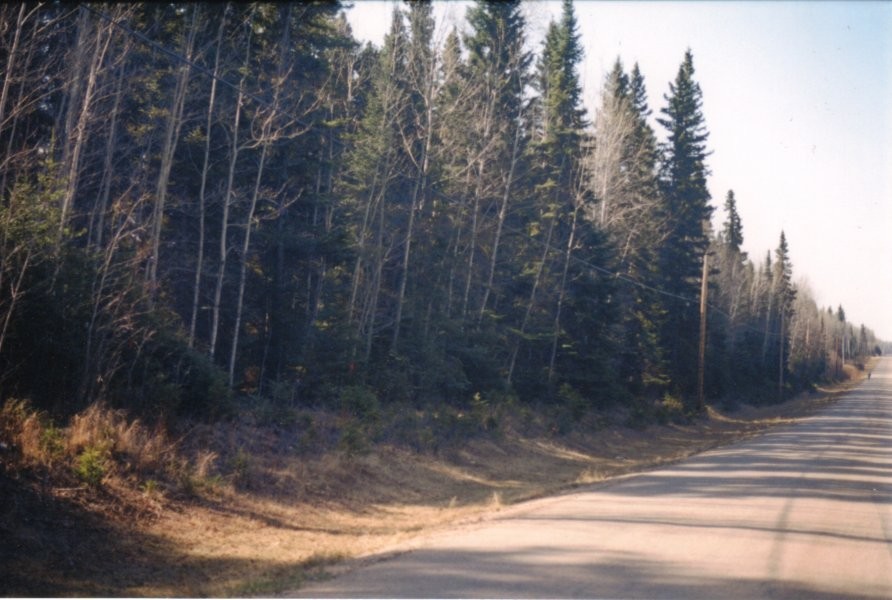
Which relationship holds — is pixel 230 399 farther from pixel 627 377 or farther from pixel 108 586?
pixel 627 377

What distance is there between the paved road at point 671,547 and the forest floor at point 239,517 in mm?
1218

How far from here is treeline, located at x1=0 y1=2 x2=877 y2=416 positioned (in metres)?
13.2

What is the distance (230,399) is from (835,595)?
40.7ft

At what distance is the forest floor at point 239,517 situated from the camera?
7.93 meters

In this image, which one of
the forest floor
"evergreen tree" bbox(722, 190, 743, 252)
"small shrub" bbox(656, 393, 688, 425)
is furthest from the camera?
"evergreen tree" bbox(722, 190, 743, 252)

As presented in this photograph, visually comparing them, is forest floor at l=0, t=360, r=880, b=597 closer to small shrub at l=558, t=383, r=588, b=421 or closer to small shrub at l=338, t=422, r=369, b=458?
small shrub at l=338, t=422, r=369, b=458

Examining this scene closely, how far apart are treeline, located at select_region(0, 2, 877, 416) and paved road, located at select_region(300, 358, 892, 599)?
770 cm

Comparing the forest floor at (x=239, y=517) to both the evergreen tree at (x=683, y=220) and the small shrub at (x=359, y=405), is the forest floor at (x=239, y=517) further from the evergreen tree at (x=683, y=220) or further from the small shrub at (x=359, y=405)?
the evergreen tree at (x=683, y=220)

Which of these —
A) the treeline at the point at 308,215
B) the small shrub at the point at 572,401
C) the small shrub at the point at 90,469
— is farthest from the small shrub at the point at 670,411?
the small shrub at the point at 90,469

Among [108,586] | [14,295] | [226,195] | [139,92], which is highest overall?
[139,92]

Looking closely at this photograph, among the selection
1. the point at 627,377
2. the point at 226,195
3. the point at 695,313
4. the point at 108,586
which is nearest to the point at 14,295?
the point at 108,586

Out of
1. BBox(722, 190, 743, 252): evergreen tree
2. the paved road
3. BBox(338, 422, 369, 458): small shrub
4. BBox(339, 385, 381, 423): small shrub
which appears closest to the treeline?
BBox(339, 385, 381, 423): small shrub

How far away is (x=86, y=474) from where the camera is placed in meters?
10.0

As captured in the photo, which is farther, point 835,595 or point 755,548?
point 755,548
